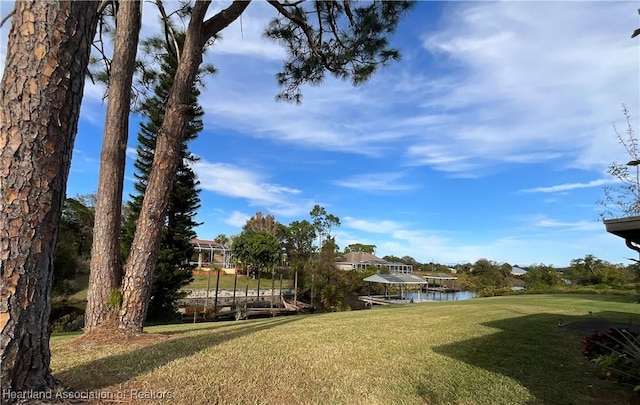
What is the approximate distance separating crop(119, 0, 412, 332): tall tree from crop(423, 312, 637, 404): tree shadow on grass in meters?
3.55

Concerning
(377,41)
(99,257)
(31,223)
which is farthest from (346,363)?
(377,41)

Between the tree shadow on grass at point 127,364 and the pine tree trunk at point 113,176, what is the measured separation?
2.25 ft

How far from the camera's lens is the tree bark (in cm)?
410

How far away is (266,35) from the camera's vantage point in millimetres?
6793

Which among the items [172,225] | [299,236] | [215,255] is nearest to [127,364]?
[172,225]

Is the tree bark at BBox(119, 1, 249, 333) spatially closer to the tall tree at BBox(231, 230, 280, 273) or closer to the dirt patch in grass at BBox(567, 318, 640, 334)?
the dirt patch in grass at BBox(567, 318, 640, 334)

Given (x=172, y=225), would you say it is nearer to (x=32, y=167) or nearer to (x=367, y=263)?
(x=32, y=167)

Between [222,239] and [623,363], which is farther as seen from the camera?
[222,239]

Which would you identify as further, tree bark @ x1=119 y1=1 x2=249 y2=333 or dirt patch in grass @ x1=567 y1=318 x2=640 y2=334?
dirt patch in grass @ x1=567 y1=318 x2=640 y2=334

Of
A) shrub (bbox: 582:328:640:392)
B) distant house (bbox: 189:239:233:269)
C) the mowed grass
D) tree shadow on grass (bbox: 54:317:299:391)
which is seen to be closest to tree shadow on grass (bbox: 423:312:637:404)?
the mowed grass

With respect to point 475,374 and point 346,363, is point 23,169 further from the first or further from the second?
point 475,374

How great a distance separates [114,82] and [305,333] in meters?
4.09

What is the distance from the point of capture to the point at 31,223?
6.65 feet

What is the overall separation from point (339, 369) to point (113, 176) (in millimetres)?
3413
